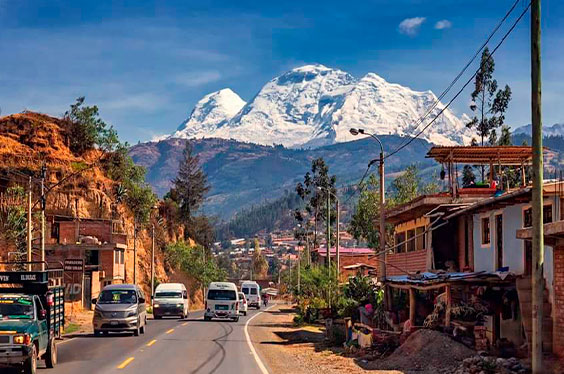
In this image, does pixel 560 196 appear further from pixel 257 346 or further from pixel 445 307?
pixel 257 346

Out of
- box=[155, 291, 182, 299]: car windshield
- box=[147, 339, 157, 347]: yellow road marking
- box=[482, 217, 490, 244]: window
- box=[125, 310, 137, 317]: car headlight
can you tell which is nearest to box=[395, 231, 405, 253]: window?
box=[155, 291, 182, 299]: car windshield

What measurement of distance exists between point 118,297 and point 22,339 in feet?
51.8

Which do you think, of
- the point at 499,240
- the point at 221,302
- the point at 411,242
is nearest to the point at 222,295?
the point at 221,302

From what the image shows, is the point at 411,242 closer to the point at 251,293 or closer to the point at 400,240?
the point at 400,240

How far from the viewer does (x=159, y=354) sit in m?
25.3

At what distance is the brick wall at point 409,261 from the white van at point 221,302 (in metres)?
9.73

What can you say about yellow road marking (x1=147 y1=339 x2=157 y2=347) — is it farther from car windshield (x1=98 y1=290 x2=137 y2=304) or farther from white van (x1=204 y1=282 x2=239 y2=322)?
white van (x1=204 y1=282 x2=239 y2=322)

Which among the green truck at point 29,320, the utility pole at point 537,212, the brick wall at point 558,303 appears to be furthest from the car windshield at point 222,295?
the utility pole at point 537,212

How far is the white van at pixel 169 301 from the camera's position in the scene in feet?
170

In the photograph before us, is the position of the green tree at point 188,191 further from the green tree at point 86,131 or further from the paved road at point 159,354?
the paved road at point 159,354

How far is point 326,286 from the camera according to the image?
48250 millimetres

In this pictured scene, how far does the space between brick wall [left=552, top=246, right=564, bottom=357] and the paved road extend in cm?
752

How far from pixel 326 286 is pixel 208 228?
3455 inches

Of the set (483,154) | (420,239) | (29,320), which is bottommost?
(29,320)
